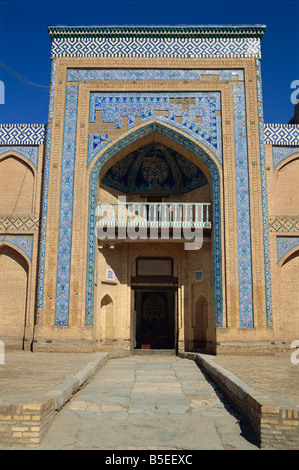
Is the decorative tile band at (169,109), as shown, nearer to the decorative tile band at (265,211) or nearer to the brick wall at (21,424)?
the decorative tile band at (265,211)

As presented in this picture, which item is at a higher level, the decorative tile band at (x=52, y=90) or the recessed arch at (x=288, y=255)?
the decorative tile band at (x=52, y=90)

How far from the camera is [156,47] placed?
11.5 meters

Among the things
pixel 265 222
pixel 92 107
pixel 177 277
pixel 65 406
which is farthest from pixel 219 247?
pixel 65 406

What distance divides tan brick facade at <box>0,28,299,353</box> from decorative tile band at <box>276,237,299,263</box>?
0.09ft

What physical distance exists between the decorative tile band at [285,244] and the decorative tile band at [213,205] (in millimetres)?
1572

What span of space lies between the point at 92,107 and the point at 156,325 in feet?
28.7

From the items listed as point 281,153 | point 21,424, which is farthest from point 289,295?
point 21,424

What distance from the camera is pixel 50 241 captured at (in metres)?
10.5

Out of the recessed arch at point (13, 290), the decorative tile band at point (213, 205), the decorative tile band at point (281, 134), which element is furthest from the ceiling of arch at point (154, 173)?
the recessed arch at point (13, 290)

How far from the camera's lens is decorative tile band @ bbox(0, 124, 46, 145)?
11289 mm

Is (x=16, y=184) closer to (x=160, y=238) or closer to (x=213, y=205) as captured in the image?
(x=160, y=238)

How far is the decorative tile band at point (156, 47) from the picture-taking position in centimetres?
1138

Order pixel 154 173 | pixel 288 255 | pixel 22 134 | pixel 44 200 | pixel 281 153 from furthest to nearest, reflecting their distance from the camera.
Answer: pixel 154 173 → pixel 22 134 → pixel 281 153 → pixel 288 255 → pixel 44 200

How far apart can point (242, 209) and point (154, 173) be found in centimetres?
336
